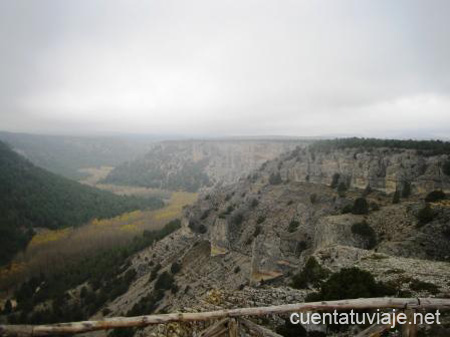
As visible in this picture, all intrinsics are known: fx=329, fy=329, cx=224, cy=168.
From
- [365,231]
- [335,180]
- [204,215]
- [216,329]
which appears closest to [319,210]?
[335,180]

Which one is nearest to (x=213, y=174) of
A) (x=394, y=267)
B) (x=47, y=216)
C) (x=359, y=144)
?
(x=47, y=216)

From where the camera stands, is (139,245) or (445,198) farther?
(139,245)

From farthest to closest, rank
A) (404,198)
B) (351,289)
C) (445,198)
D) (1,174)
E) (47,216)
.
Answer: (1,174) → (47,216) → (404,198) → (445,198) → (351,289)

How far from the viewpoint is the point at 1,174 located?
100 m

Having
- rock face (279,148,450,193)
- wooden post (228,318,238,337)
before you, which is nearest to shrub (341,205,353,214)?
rock face (279,148,450,193)

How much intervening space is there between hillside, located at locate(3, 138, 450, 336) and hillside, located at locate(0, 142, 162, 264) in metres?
30.5

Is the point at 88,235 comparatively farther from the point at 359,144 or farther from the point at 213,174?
the point at 213,174

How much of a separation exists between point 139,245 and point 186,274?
862 inches

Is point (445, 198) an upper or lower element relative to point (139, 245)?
upper

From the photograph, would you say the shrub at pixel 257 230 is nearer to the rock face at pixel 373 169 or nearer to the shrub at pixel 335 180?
the shrub at pixel 335 180

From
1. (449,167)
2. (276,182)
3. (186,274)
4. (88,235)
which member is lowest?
(88,235)

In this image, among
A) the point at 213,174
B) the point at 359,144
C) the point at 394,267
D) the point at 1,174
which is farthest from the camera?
the point at 213,174

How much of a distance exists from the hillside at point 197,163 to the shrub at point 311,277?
373 ft

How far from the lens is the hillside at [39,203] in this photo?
81188 mm
